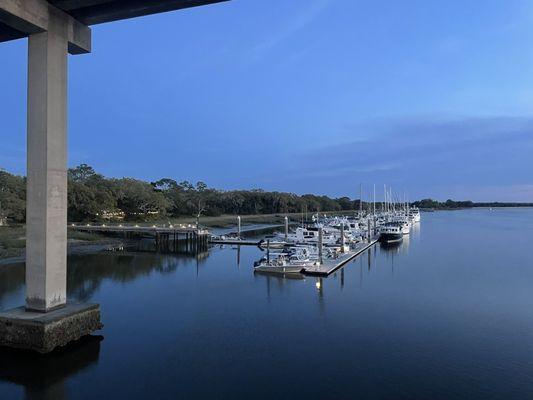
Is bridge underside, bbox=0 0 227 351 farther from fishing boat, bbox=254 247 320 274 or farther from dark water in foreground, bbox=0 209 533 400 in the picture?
fishing boat, bbox=254 247 320 274

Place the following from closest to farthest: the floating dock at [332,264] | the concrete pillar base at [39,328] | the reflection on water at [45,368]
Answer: the reflection on water at [45,368] → the concrete pillar base at [39,328] → the floating dock at [332,264]

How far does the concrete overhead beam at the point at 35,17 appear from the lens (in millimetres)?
11969

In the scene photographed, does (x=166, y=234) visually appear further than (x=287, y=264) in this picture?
Yes

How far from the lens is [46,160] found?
13.0 meters

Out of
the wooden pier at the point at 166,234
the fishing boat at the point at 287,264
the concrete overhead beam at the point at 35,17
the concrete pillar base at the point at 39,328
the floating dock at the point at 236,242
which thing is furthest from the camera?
the floating dock at the point at 236,242

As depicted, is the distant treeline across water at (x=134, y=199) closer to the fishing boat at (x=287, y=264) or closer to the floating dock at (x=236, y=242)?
the floating dock at (x=236, y=242)

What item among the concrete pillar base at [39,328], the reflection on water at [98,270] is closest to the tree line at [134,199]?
the reflection on water at [98,270]

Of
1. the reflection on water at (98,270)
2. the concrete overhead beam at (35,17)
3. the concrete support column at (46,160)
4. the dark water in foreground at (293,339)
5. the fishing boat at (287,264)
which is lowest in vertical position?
the dark water in foreground at (293,339)

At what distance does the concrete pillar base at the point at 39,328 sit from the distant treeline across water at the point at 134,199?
1656 inches

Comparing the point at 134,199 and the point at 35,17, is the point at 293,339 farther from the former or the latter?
the point at 134,199

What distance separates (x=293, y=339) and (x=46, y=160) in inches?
415

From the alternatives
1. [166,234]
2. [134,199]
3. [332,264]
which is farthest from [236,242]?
[134,199]

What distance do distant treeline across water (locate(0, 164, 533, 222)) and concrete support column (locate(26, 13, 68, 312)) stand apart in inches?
1661

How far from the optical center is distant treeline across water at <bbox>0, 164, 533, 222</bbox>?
54.0 meters
